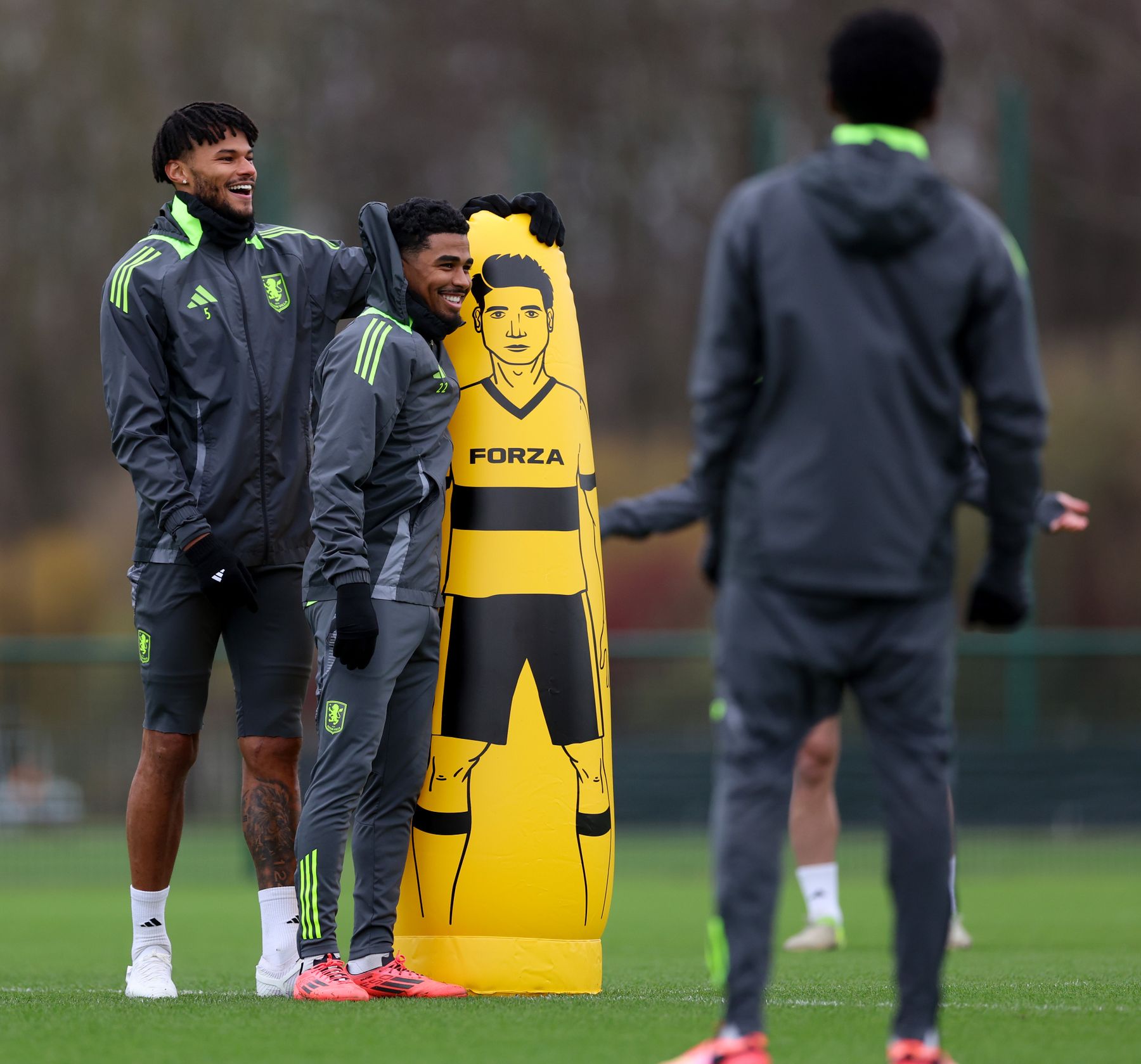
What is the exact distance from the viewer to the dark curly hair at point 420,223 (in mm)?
5730

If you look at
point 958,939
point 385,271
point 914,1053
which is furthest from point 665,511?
point 958,939

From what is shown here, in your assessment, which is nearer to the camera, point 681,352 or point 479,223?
point 479,223

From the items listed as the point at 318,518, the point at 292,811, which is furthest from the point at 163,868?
the point at 318,518

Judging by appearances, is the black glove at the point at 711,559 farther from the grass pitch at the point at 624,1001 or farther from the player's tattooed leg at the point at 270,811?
the player's tattooed leg at the point at 270,811

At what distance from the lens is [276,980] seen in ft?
18.8

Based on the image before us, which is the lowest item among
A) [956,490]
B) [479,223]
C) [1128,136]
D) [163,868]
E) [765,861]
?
[163,868]

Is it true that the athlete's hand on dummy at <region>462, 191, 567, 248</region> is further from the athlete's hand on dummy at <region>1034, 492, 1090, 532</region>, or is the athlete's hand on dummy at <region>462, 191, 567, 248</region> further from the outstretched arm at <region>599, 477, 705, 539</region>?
the athlete's hand on dummy at <region>1034, 492, 1090, 532</region>

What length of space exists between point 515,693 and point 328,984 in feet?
3.20

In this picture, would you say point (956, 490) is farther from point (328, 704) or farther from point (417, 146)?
point (417, 146)

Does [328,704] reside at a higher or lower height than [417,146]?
lower

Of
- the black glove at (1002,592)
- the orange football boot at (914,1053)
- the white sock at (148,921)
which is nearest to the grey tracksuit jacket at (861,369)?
the black glove at (1002,592)

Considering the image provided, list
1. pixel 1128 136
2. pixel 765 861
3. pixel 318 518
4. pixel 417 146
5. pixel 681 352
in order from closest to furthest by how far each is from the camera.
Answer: pixel 765 861 → pixel 318 518 → pixel 1128 136 → pixel 681 352 → pixel 417 146

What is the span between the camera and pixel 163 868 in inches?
229

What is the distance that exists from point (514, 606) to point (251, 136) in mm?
1607
